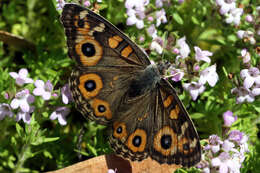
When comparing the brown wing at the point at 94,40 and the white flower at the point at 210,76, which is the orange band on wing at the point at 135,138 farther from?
the white flower at the point at 210,76

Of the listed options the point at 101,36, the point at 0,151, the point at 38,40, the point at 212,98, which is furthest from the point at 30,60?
the point at 212,98

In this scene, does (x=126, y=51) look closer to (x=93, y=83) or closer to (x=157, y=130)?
(x=93, y=83)

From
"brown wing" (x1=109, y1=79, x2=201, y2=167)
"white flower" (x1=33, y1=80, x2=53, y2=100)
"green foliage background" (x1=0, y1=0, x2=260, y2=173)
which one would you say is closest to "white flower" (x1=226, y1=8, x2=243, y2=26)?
"green foliage background" (x1=0, y1=0, x2=260, y2=173)

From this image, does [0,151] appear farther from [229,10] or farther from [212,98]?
[229,10]

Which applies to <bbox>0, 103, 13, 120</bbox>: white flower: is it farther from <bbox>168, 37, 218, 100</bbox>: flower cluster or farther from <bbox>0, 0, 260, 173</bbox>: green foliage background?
<bbox>168, 37, 218, 100</bbox>: flower cluster

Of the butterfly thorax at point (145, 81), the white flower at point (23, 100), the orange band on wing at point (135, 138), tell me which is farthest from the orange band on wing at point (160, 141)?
the white flower at point (23, 100)

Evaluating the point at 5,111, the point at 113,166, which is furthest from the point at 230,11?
the point at 5,111
